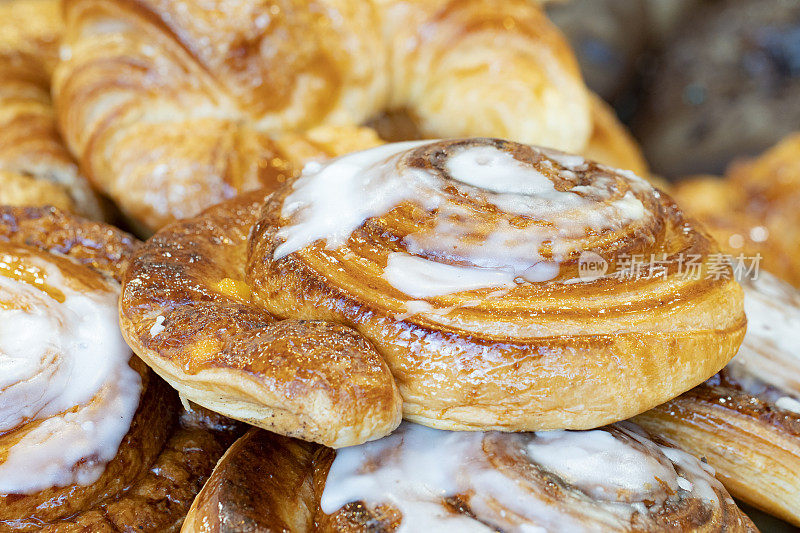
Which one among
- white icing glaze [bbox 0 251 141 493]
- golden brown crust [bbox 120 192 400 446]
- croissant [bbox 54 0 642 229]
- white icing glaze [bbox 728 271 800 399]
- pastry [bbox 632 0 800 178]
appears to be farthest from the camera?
pastry [bbox 632 0 800 178]

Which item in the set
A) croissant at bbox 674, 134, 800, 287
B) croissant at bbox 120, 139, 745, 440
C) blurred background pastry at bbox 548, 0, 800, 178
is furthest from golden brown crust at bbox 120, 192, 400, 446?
blurred background pastry at bbox 548, 0, 800, 178

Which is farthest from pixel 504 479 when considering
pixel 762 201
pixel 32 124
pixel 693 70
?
pixel 693 70

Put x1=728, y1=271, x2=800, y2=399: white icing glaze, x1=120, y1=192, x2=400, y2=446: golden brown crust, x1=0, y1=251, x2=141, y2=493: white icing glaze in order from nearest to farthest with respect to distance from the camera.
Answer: x1=120, y1=192, x2=400, y2=446: golden brown crust
x1=0, y1=251, x2=141, y2=493: white icing glaze
x1=728, y1=271, x2=800, y2=399: white icing glaze

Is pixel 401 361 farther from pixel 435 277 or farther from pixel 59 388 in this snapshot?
pixel 59 388

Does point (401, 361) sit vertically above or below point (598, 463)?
above

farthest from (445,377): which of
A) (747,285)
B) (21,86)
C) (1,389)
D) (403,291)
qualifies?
(21,86)

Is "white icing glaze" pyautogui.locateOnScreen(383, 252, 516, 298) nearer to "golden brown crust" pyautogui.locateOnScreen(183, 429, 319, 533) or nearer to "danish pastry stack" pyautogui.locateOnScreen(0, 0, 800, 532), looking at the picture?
A: "danish pastry stack" pyautogui.locateOnScreen(0, 0, 800, 532)
